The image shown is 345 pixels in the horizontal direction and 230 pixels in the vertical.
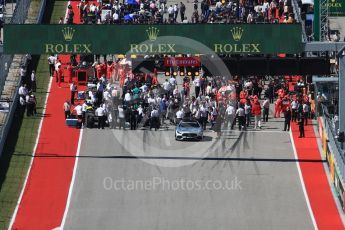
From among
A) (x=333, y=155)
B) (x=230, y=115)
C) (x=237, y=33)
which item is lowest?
(x=333, y=155)

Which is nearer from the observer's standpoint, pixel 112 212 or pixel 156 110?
pixel 112 212

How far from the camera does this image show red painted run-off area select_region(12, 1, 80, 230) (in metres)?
60.8

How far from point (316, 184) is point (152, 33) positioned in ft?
32.8

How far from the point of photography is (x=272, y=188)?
2530 inches

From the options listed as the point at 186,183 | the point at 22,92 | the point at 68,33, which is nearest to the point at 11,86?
the point at 22,92

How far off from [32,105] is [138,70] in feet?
26.2

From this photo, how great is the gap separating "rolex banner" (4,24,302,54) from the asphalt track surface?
5.09m

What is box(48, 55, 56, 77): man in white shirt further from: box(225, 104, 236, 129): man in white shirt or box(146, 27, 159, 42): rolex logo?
box(146, 27, 159, 42): rolex logo

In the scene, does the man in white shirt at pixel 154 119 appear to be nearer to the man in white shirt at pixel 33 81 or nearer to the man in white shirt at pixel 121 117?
the man in white shirt at pixel 121 117

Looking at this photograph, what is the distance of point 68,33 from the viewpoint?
6675 cm

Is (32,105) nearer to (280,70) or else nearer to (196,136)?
(196,136)

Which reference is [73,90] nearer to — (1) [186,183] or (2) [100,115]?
(2) [100,115]

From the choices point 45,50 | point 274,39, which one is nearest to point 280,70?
point 274,39

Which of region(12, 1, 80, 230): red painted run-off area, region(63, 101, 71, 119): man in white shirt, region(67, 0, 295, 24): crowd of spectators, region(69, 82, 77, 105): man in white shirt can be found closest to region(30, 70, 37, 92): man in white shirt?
region(12, 1, 80, 230): red painted run-off area
